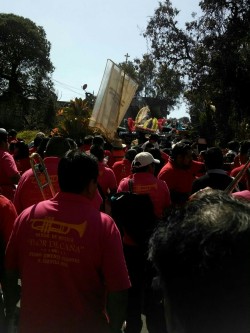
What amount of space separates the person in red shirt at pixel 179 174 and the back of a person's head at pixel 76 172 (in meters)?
2.94

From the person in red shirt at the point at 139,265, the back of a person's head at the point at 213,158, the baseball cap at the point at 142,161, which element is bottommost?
the person in red shirt at the point at 139,265

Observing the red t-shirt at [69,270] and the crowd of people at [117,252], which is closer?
the crowd of people at [117,252]

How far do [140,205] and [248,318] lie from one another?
304 cm

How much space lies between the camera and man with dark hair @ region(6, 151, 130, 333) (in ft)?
7.68

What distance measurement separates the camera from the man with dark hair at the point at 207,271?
113 centimetres

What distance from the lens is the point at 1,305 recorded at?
2979mm

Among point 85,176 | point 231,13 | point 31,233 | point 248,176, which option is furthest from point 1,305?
point 231,13

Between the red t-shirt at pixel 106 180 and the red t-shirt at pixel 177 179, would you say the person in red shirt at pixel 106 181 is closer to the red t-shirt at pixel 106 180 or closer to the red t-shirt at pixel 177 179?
the red t-shirt at pixel 106 180

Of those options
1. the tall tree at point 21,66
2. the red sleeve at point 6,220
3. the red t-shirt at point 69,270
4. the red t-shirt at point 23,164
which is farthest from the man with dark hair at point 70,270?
the tall tree at point 21,66

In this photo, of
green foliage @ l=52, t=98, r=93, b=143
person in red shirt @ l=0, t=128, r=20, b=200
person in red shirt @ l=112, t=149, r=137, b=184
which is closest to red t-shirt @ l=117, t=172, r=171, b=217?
person in red shirt @ l=0, t=128, r=20, b=200

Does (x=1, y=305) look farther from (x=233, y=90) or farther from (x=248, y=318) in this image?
(x=233, y=90)

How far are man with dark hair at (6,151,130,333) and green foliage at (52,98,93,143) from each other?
1479 centimetres

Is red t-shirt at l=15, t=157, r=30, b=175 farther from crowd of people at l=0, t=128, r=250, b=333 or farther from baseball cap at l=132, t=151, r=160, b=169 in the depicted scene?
baseball cap at l=132, t=151, r=160, b=169

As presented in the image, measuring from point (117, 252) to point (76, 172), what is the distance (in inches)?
19.9
